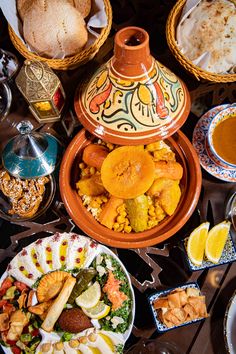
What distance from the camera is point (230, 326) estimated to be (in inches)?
77.0

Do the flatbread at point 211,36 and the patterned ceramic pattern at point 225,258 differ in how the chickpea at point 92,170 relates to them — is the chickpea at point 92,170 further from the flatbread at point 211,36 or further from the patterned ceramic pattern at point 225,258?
the flatbread at point 211,36

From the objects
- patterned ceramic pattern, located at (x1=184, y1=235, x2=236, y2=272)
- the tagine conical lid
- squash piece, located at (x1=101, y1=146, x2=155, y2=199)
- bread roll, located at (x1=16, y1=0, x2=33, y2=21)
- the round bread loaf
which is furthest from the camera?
bread roll, located at (x1=16, y1=0, x2=33, y2=21)

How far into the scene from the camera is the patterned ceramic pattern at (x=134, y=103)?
1.72 meters

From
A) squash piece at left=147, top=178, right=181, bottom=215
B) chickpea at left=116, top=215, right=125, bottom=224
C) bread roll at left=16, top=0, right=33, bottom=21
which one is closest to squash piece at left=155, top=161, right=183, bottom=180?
squash piece at left=147, top=178, right=181, bottom=215

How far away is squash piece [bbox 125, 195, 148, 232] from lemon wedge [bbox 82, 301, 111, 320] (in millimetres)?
390

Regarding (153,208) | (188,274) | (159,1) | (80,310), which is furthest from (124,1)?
(80,310)

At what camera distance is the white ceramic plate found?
192cm

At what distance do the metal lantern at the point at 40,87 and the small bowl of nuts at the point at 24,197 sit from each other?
0.37 m

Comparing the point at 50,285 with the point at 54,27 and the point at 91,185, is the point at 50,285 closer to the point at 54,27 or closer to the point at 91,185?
the point at 91,185

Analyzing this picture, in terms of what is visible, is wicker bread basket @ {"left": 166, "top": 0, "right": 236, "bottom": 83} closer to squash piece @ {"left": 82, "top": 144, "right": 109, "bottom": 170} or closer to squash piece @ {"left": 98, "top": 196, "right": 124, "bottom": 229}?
squash piece @ {"left": 82, "top": 144, "right": 109, "bottom": 170}

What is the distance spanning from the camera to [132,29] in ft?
5.24

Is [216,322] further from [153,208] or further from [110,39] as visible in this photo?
[110,39]

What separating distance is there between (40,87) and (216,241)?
113 cm


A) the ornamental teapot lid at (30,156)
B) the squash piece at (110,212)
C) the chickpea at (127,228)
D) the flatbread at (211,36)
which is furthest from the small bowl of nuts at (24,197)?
the flatbread at (211,36)
